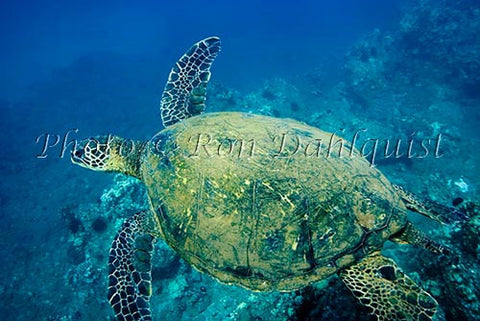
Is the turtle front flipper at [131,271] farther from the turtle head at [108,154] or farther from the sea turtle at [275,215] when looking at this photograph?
the turtle head at [108,154]

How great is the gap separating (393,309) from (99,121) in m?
19.5

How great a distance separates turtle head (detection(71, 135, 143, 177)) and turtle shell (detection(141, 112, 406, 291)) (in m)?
1.20

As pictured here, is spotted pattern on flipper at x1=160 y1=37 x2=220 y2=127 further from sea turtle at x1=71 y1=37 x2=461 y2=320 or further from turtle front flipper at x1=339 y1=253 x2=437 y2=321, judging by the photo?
turtle front flipper at x1=339 y1=253 x2=437 y2=321

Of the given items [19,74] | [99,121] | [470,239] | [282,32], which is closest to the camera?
[470,239]

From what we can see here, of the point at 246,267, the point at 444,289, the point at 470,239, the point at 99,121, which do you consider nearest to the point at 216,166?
the point at 246,267

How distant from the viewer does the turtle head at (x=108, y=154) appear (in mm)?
3928

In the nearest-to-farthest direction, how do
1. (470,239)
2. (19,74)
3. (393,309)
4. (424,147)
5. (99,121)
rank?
(393,309) → (470,239) → (424,147) → (99,121) → (19,74)

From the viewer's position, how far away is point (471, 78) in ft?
37.6

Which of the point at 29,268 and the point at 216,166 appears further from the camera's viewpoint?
the point at 29,268

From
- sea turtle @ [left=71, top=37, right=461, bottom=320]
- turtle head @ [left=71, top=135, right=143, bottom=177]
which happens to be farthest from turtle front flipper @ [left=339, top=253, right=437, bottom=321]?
turtle head @ [left=71, top=135, right=143, bottom=177]

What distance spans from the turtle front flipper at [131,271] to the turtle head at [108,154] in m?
0.85

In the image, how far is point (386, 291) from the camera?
2473 mm

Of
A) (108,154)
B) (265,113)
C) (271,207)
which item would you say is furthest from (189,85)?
(265,113)

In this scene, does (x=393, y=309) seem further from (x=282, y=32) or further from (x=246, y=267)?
(x=282, y=32)
